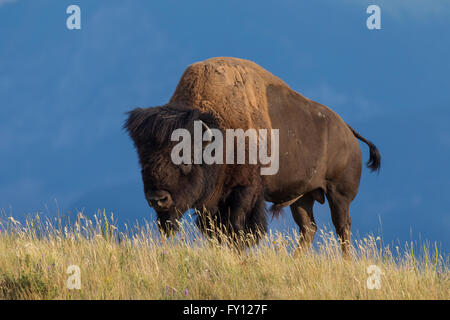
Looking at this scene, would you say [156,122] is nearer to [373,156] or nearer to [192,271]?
[192,271]

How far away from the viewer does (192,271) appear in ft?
15.5

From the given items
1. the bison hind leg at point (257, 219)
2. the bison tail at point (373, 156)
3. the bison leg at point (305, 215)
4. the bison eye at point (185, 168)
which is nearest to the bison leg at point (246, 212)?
the bison hind leg at point (257, 219)

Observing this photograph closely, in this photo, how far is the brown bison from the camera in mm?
5559

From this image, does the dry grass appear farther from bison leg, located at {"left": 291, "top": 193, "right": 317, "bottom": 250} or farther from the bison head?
bison leg, located at {"left": 291, "top": 193, "right": 317, "bottom": 250}

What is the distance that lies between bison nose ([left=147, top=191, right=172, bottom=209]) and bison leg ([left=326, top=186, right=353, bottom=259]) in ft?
10.5

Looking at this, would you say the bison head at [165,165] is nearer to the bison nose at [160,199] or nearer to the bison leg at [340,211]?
the bison nose at [160,199]

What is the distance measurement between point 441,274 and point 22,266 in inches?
149

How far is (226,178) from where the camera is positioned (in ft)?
20.6

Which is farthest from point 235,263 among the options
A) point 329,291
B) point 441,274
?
point 441,274

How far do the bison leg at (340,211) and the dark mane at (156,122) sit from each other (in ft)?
10.2

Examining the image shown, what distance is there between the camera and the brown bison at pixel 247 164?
5559 mm

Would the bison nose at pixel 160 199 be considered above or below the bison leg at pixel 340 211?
above

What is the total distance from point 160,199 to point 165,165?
1.12ft

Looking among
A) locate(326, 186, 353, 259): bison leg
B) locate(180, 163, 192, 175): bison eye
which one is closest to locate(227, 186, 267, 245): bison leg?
locate(180, 163, 192, 175): bison eye
